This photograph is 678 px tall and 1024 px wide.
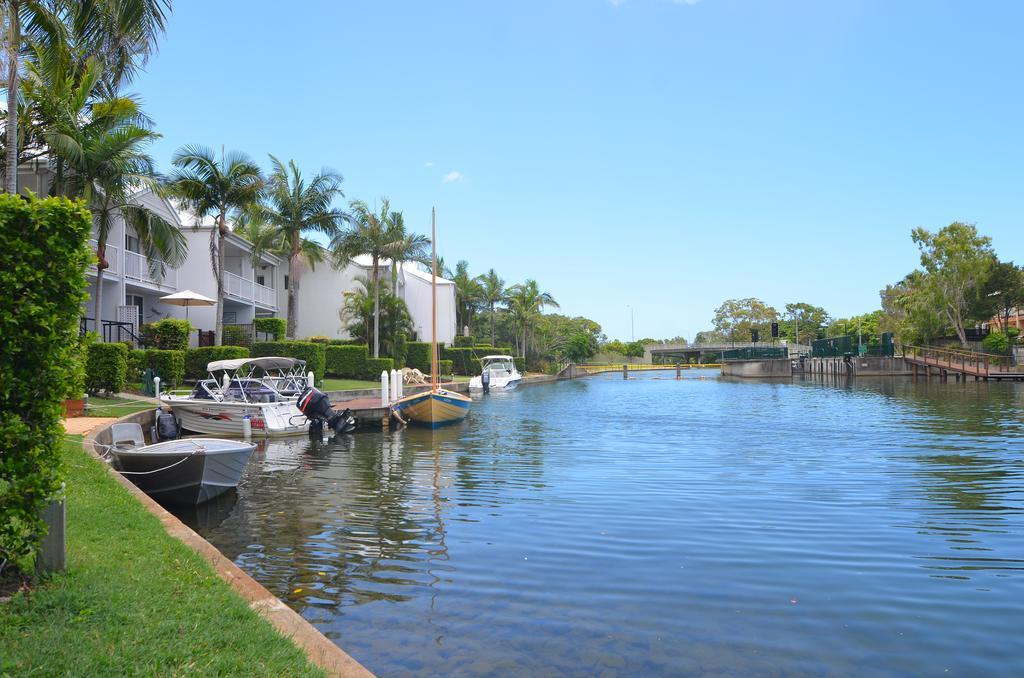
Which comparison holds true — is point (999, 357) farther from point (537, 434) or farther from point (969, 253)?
point (537, 434)

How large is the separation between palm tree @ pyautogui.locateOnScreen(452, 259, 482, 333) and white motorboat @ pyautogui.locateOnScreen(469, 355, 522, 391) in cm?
1941

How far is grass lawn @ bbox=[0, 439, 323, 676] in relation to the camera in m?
4.11

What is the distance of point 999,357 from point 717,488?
5307 centimetres

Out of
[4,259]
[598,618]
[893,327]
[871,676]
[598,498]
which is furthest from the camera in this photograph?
[893,327]

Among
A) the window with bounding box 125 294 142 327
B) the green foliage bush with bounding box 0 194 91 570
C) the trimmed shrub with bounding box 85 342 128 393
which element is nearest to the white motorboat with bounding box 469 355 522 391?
the window with bounding box 125 294 142 327

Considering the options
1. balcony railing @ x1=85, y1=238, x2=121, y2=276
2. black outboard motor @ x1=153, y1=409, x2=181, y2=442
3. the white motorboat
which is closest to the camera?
black outboard motor @ x1=153, y1=409, x2=181, y2=442

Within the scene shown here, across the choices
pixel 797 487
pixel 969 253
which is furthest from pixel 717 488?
pixel 969 253

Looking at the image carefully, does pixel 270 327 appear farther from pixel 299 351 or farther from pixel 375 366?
pixel 375 366

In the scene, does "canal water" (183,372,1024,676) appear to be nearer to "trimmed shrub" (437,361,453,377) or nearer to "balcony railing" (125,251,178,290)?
"balcony railing" (125,251,178,290)

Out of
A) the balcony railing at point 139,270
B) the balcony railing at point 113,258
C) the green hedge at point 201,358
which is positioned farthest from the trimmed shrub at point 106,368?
the balcony railing at point 139,270

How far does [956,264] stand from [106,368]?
6387 centimetres

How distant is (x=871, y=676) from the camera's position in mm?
5285

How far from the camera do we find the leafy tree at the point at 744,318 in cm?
14175

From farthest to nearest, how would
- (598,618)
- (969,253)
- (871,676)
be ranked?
(969,253), (598,618), (871,676)
